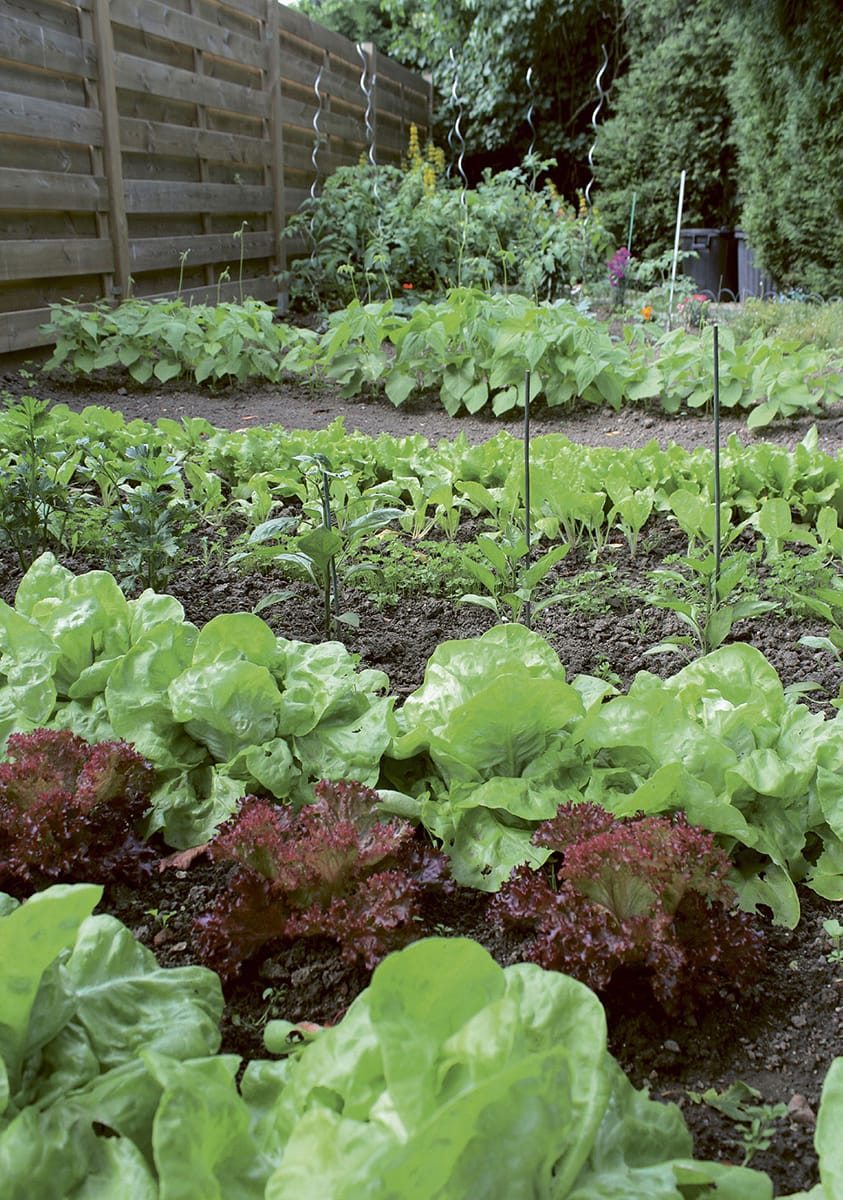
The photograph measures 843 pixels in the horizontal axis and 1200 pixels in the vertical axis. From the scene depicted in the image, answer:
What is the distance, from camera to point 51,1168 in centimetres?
91

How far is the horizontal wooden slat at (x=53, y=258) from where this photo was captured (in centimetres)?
584

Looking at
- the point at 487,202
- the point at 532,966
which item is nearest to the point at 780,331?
the point at 487,202

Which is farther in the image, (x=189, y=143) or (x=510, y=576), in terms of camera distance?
(x=189, y=143)

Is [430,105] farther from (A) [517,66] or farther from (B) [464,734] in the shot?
(B) [464,734]

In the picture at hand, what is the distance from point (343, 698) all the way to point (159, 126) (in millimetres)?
6971

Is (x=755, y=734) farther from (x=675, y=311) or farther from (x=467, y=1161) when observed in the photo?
(x=675, y=311)

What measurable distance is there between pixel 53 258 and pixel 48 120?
0.80 meters

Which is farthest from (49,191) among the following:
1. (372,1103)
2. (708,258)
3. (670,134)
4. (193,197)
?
(670,134)

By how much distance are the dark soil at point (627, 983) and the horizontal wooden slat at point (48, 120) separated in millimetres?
4017

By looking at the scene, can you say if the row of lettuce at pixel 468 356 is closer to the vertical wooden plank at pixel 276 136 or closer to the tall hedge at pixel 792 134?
the vertical wooden plank at pixel 276 136

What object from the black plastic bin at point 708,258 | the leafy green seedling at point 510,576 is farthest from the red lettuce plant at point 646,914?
the black plastic bin at point 708,258

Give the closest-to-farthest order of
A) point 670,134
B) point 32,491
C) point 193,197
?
point 32,491
point 193,197
point 670,134

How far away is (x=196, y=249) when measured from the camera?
8.10 m

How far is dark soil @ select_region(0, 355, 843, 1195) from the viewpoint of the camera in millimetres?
1253
